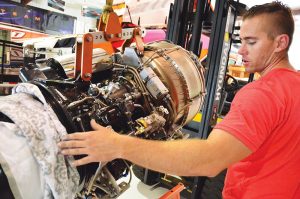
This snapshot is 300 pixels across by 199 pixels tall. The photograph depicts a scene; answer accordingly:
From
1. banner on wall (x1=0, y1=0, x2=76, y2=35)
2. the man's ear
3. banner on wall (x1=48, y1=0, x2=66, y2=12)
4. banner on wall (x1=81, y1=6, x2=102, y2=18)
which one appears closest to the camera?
the man's ear

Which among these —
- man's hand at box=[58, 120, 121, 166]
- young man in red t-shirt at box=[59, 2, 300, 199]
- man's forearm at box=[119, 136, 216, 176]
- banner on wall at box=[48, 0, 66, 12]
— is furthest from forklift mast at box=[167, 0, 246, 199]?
banner on wall at box=[48, 0, 66, 12]

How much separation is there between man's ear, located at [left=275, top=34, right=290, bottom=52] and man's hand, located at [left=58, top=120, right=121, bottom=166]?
87 cm

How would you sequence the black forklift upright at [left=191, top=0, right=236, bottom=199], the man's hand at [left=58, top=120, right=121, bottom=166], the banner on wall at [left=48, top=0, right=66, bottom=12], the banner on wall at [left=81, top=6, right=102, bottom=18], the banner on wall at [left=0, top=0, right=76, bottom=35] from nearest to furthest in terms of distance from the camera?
1. the man's hand at [left=58, top=120, right=121, bottom=166]
2. the black forklift upright at [left=191, top=0, right=236, bottom=199]
3. the banner on wall at [left=0, top=0, right=76, bottom=35]
4. the banner on wall at [left=48, top=0, right=66, bottom=12]
5. the banner on wall at [left=81, top=6, right=102, bottom=18]

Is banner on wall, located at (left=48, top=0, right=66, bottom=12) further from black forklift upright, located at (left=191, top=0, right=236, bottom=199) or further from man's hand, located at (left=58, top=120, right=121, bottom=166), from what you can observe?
man's hand, located at (left=58, top=120, right=121, bottom=166)

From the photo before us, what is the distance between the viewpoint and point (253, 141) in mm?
1030

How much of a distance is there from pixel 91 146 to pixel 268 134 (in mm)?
713

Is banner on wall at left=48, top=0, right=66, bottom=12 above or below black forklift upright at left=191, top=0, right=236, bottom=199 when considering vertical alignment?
above

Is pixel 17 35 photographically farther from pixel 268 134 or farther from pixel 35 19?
pixel 268 134

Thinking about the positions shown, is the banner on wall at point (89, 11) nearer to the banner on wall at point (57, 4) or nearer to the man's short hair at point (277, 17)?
the banner on wall at point (57, 4)

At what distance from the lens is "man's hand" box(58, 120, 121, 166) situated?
3.16 ft

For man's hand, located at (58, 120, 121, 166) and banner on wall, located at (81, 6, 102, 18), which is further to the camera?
banner on wall, located at (81, 6, 102, 18)

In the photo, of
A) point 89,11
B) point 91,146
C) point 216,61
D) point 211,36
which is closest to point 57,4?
point 89,11

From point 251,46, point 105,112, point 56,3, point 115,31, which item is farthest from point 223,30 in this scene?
point 56,3

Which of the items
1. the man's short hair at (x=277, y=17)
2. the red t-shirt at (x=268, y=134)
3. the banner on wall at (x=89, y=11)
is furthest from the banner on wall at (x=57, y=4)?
the red t-shirt at (x=268, y=134)
